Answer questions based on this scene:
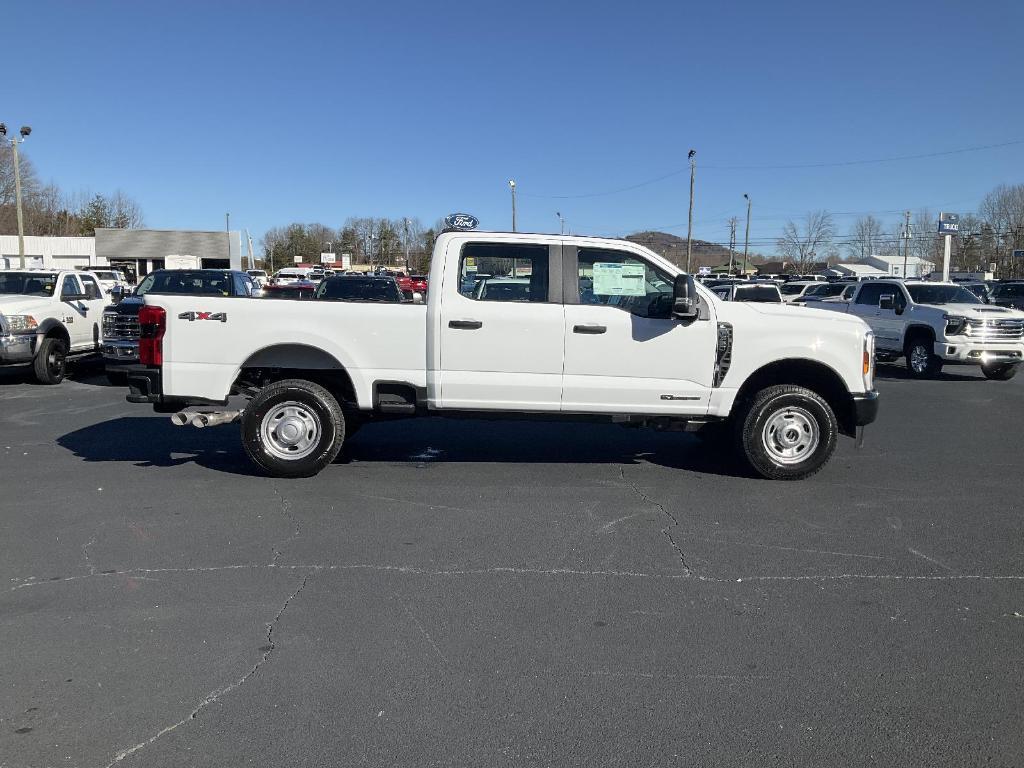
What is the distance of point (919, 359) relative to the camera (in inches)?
635

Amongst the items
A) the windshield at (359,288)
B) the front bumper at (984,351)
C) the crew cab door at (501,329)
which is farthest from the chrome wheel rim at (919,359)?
the crew cab door at (501,329)

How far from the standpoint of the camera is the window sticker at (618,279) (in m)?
7.19

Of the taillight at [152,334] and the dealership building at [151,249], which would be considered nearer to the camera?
the taillight at [152,334]

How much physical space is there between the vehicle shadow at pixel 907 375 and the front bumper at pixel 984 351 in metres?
0.85

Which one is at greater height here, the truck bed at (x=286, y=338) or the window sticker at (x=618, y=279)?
the window sticker at (x=618, y=279)

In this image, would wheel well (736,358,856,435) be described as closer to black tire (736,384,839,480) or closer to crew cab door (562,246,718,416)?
black tire (736,384,839,480)

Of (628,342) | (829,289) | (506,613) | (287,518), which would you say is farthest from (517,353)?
(829,289)

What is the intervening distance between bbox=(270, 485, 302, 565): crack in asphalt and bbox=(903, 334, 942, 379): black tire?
1328cm

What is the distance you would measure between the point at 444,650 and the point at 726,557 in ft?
7.19

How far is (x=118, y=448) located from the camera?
330 inches

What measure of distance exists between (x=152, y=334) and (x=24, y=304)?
7.21 meters

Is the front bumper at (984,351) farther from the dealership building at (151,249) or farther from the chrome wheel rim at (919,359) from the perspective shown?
the dealership building at (151,249)

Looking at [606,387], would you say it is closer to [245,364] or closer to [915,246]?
[245,364]

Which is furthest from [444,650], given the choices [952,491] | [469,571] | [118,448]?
[118,448]
